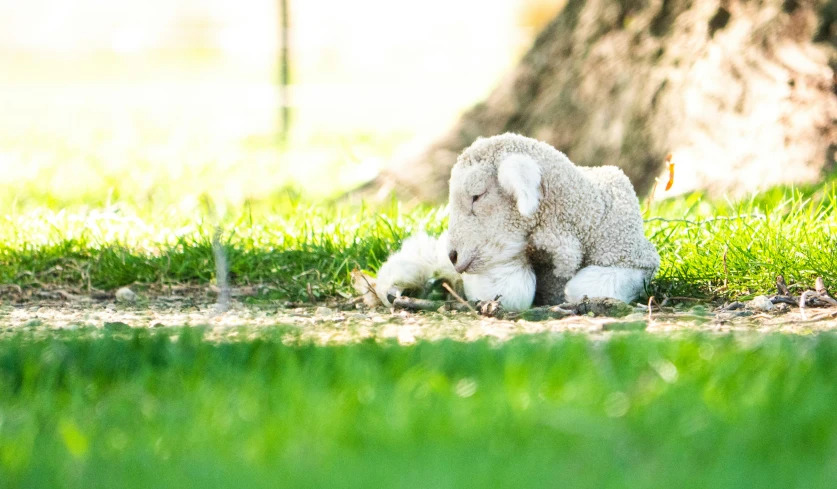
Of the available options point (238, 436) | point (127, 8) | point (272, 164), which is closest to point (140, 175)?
point (272, 164)

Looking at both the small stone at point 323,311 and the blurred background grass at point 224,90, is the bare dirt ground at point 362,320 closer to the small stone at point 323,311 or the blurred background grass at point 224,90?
the small stone at point 323,311

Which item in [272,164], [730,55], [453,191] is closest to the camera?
[453,191]

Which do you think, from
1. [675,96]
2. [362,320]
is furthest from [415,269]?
[675,96]

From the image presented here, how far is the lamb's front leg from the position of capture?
3811 millimetres

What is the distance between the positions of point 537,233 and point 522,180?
0.25 meters

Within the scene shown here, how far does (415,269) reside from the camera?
4117mm

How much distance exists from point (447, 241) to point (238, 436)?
175 centimetres

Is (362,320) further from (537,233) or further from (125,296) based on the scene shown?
(125,296)

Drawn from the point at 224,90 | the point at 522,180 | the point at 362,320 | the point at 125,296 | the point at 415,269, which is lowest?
the point at 224,90

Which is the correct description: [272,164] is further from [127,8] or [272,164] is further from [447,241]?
[127,8]

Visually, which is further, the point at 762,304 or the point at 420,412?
the point at 762,304

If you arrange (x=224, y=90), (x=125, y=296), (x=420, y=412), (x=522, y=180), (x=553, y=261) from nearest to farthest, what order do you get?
(x=420, y=412), (x=522, y=180), (x=553, y=261), (x=125, y=296), (x=224, y=90)

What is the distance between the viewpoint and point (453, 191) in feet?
12.7

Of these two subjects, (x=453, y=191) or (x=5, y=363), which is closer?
(x=5, y=363)
